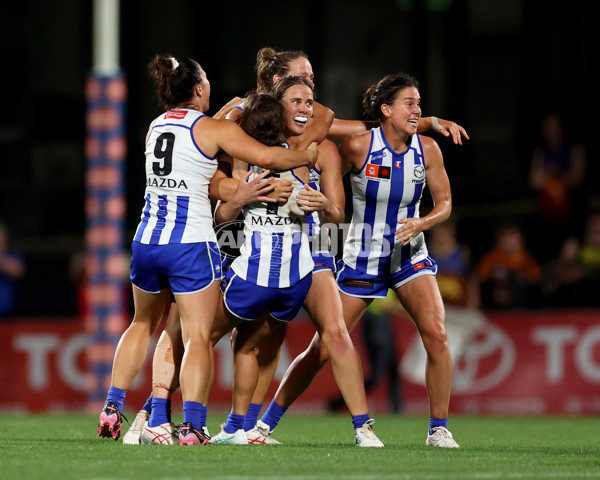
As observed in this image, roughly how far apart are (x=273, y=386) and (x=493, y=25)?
746 cm

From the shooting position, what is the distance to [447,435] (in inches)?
269

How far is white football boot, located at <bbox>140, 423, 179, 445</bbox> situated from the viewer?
6438 mm

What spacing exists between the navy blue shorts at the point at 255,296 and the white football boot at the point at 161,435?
2.50 feet

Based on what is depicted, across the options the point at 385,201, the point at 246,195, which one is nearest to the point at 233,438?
the point at 246,195

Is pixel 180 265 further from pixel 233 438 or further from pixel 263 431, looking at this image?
pixel 263 431

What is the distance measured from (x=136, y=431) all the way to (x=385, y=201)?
2.12 metres

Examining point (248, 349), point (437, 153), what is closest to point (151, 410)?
point (248, 349)

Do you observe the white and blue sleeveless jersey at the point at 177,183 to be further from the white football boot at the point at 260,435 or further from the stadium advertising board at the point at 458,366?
the stadium advertising board at the point at 458,366

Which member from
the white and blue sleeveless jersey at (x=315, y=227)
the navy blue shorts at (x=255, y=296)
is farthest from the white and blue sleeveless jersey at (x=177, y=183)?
the white and blue sleeveless jersey at (x=315, y=227)

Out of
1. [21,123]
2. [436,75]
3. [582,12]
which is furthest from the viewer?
[21,123]

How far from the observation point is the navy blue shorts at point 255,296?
6449 mm

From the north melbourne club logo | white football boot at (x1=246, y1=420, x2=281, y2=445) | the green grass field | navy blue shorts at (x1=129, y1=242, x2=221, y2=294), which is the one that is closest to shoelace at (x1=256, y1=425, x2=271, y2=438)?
white football boot at (x1=246, y1=420, x2=281, y2=445)

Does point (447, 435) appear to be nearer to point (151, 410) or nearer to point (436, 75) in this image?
point (151, 410)

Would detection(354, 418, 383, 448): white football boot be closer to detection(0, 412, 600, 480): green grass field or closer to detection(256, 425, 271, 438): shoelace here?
detection(0, 412, 600, 480): green grass field
